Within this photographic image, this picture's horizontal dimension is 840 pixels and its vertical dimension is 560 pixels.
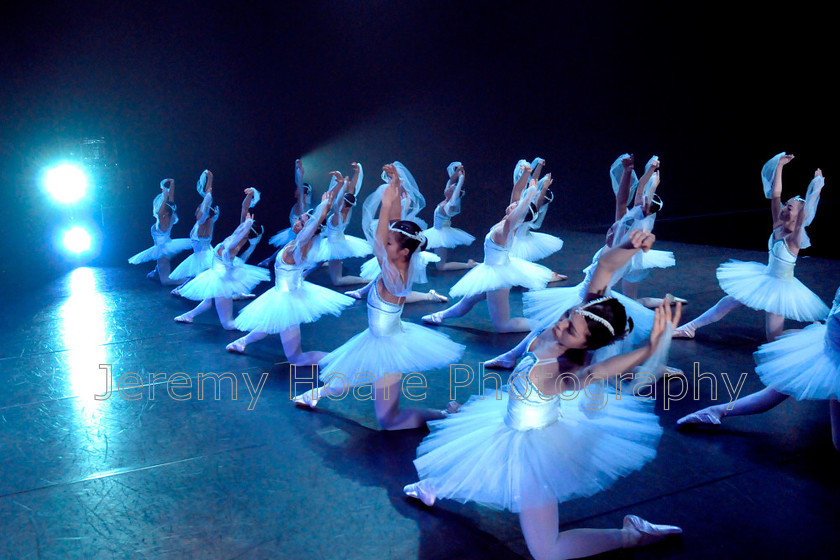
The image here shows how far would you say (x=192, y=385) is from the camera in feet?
11.6

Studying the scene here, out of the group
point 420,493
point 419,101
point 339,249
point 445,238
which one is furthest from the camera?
point 419,101

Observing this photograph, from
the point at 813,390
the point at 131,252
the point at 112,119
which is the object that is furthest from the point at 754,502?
the point at 112,119

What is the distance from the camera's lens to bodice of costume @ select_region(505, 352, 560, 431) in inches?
76.0

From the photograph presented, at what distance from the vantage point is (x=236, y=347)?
4.02 metres

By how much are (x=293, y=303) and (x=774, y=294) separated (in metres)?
2.72

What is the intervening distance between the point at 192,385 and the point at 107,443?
2.30 feet

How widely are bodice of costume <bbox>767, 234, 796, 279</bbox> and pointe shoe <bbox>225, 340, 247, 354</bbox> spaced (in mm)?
3207

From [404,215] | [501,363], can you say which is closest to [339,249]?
[404,215]

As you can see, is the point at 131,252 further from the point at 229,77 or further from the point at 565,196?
the point at 565,196

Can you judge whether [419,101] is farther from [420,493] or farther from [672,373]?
[420,493]

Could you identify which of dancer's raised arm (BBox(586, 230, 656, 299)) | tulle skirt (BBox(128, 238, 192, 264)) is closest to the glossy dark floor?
dancer's raised arm (BBox(586, 230, 656, 299))

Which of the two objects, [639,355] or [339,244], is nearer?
[639,355]

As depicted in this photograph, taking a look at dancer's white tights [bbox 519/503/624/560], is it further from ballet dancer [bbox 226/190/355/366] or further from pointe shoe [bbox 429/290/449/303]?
pointe shoe [bbox 429/290/449/303]

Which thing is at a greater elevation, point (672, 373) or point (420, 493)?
point (672, 373)
